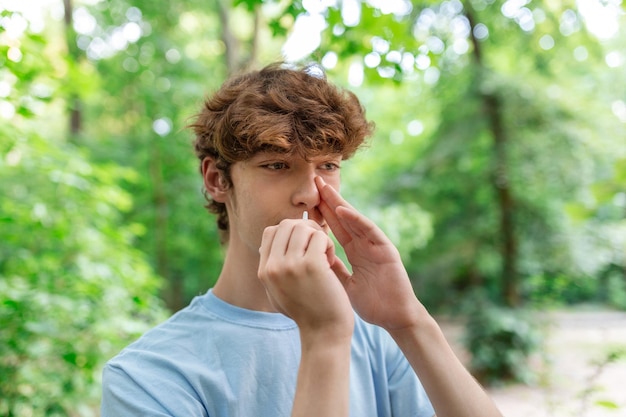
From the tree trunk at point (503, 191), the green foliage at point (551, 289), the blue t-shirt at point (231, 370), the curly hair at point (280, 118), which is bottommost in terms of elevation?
the blue t-shirt at point (231, 370)

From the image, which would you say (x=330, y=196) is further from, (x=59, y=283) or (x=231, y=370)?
(x=59, y=283)

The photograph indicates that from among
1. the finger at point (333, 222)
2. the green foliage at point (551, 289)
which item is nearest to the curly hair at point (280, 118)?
the finger at point (333, 222)

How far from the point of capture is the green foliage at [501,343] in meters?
7.97

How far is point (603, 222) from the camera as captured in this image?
8062mm

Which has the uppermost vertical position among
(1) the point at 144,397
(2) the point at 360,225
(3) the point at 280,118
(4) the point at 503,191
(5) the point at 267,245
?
(4) the point at 503,191

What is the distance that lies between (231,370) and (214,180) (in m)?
0.60

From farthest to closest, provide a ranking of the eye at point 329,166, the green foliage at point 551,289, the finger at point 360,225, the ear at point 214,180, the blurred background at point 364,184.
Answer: the green foliage at point 551,289, the blurred background at point 364,184, the ear at point 214,180, the eye at point 329,166, the finger at point 360,225

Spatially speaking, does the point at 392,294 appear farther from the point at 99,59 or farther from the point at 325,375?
the point at 99,59

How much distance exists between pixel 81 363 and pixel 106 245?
972 mm

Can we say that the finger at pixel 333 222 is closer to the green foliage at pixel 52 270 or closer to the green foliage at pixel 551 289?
the green foliage at pixel 52 270

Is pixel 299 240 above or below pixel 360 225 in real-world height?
below

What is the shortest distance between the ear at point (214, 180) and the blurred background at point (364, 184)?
1.14 metres

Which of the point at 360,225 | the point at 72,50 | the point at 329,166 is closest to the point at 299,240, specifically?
the point at 360,225

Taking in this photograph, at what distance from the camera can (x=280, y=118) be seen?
149cm
